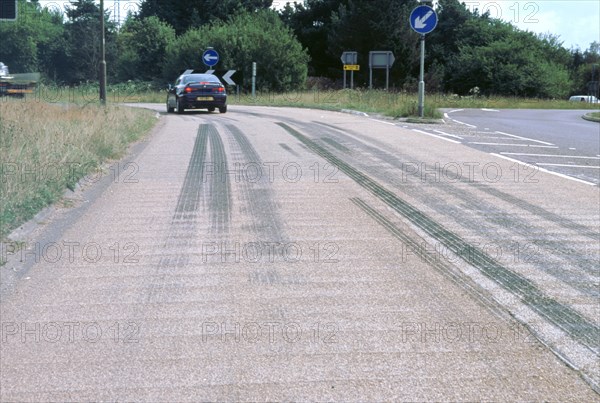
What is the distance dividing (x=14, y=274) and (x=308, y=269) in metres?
2.51

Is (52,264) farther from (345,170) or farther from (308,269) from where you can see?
(345,170)

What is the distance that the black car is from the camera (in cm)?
2881

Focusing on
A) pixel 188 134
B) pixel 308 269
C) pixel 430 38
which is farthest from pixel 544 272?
pixel 430 38

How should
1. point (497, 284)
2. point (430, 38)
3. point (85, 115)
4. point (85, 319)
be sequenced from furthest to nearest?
point (430, 38) → point (85, 115) → point (497, 284) → point (85, 319)

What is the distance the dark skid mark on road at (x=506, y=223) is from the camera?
6845mm

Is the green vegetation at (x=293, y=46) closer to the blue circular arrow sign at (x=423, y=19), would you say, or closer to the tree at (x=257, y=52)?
the tree at (x=257, y=52)

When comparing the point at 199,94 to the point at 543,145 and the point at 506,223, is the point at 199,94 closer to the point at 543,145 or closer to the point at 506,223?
the point at 543,145

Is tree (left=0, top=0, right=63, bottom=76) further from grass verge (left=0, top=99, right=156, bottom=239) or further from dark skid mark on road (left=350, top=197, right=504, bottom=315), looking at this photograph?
dark skid mark on road (left=350, top=197, right=504, bottom=315)

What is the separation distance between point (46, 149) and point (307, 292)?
23.7 feet

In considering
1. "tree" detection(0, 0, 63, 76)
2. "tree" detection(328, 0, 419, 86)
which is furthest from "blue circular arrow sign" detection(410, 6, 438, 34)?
"tree" detection(0, 0, 63, 76)

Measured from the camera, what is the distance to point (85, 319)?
548cm

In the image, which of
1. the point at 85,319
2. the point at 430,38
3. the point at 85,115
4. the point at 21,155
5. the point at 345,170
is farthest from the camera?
the point at 430,38

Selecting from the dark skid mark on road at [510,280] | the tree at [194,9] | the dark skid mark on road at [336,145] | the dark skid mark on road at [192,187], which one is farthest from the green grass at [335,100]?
the dark skid mark on road at [510,280]

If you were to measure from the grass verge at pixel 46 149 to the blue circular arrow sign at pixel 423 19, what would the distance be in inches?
363
